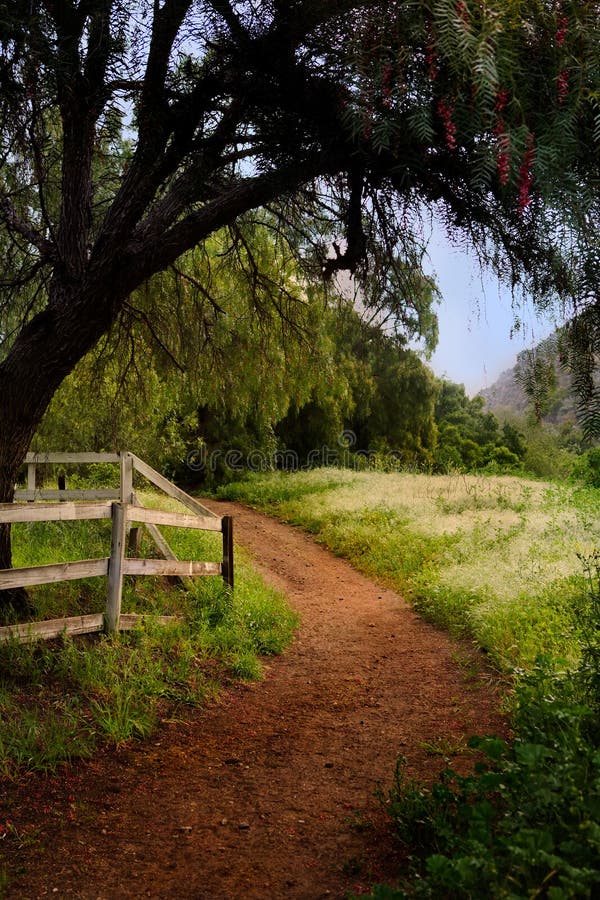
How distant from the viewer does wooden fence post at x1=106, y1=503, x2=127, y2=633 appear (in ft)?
20.1

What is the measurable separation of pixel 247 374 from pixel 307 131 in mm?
5726

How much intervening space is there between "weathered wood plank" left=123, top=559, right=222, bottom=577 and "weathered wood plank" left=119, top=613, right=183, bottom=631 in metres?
0.41

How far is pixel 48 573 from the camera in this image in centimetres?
565

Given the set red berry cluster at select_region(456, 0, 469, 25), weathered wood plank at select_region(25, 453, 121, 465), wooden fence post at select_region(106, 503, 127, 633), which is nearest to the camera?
red berry cluster at select_region(456, 0, 469, 25)

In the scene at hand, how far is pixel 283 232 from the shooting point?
7.90 metres

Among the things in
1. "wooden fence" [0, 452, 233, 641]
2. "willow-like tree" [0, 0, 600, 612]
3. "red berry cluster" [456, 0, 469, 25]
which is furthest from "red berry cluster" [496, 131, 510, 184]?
"wooden fence" [0, 452, 233, 641]

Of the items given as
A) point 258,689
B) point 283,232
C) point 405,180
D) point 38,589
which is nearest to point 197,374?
→ point 283,232

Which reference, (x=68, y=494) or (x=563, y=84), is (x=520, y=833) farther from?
(x=68, y=494)

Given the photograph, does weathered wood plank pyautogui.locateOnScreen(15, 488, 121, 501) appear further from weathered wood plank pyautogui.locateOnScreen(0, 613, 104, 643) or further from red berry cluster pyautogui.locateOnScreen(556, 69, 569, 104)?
red berry cluster pyautogui.locateOnScreen(556, 69, 569, 104)

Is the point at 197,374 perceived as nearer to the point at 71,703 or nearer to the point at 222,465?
the point at 71,703

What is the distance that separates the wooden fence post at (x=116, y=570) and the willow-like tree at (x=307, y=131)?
0.98m

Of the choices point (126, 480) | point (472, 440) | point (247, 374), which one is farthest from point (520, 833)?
point (472, 440)

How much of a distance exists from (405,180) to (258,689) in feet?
14.5

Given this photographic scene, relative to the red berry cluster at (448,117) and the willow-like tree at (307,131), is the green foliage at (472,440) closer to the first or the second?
the willow-like tree at (307,131)
